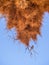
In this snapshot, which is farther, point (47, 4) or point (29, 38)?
point (29, 38)

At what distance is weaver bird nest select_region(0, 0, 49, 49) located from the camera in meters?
1.24

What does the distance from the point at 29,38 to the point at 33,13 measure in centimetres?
19

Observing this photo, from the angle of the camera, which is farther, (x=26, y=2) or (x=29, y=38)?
(x=29, y=38)

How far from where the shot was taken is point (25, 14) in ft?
4.15

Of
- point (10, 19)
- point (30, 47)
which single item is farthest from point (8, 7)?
point (30, 47)

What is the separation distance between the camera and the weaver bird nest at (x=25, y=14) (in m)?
1.24

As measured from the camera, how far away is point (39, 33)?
4.50ft

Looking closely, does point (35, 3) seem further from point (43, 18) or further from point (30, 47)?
point (30, 47)

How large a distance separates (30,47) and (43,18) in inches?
7.8

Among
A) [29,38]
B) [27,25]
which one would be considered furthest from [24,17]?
[29,38]

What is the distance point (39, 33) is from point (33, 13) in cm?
16

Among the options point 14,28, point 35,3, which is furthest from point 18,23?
point 35,3

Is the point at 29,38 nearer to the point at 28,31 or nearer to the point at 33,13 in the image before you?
the point at 28,31

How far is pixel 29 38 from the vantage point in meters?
1.39
